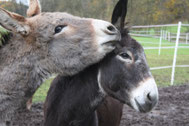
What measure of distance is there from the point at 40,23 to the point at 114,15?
2.84ft

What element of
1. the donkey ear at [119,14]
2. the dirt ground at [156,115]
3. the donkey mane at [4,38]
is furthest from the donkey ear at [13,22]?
the dirt ground at [156,115]

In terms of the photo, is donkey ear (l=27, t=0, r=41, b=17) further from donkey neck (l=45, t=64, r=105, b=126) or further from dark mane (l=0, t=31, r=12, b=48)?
donkey neck (l=45, t=64, r=105, b=126)

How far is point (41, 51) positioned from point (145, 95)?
112 cm

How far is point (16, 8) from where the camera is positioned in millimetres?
5492

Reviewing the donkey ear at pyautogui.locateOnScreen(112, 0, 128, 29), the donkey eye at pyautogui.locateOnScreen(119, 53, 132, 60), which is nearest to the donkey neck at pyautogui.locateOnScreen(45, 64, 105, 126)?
the donkey eye at pyautogui.locateOnScreen(119, 53, 132, 60)

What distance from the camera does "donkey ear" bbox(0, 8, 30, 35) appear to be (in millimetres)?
1848

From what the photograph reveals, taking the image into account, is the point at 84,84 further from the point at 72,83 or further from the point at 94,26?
the point at 94,26

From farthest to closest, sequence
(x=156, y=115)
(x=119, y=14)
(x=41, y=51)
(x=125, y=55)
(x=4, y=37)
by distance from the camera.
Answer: (x=156, y=115)
(x=119, y=14)
(x=125, y=55)
(x=4, y=37)
(x=41, y=51)

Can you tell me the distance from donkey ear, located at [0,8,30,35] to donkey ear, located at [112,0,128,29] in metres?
1.01

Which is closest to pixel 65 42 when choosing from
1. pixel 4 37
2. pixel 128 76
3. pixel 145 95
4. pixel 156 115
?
pixel 4 37

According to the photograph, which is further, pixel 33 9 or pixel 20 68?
pixel 33 9

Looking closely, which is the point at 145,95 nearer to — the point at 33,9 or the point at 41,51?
the point at 41,51

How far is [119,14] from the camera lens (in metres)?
2.45

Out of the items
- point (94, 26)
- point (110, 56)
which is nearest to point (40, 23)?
point (94, 26)
